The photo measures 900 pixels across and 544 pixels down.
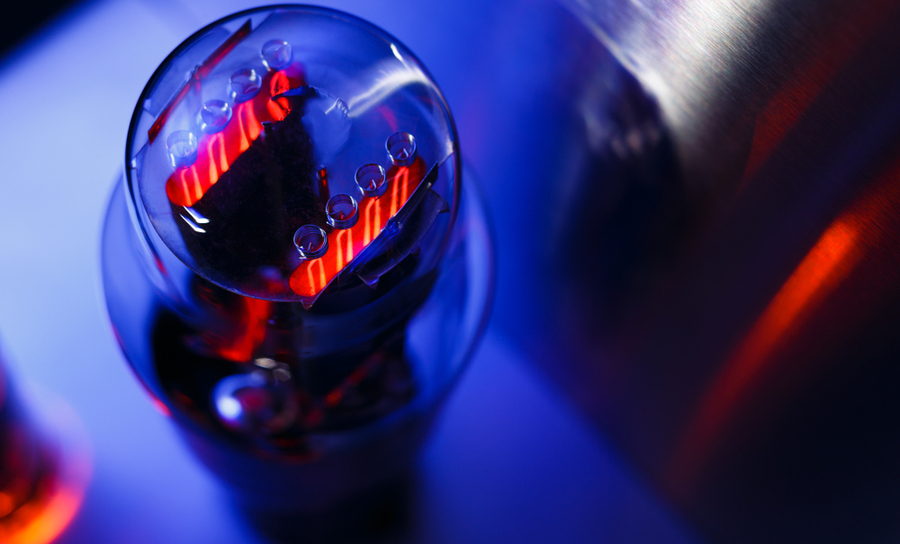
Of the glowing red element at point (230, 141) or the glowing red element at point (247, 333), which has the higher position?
the glowing red element at point (230, 141)

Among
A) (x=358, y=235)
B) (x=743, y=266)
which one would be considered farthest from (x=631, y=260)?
(x=358, y=235)

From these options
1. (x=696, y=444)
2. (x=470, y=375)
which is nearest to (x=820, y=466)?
(x=696, y=444)

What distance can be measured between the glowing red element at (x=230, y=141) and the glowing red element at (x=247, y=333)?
5 cm

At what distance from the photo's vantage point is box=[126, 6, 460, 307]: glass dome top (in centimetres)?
31

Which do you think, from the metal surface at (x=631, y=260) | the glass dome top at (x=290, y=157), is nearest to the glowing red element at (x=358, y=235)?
the glass dome top at (x=290, y=157)

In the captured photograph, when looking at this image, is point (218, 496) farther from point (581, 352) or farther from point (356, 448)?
point (581, 352)

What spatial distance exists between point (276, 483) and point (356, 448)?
2.4 inches

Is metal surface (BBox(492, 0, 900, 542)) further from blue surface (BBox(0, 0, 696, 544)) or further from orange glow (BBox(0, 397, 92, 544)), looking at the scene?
orange glow (BBox(0, 397, 92, 544))

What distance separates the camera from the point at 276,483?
425 millimetres

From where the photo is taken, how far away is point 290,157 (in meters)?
0.32

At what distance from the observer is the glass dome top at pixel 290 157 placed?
0.31m

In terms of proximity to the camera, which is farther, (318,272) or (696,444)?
(696,444)

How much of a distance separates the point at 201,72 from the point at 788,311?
309 millimetres

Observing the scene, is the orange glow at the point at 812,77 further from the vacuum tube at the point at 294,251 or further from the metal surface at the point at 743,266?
the vacuum tube at the point at 294,251
